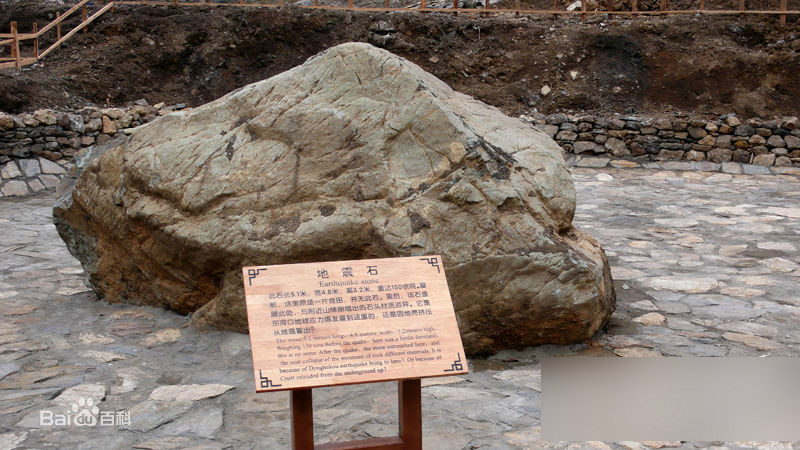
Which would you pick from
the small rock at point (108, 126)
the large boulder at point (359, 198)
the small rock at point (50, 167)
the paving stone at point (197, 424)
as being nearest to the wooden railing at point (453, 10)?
the small rock at point (108, 126)

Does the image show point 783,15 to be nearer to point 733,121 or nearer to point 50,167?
point 733,121

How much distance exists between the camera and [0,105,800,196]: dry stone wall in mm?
10273

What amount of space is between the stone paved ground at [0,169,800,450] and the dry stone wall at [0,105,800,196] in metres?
2.95

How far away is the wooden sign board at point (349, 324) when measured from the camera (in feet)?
9.17

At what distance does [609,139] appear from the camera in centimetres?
1212

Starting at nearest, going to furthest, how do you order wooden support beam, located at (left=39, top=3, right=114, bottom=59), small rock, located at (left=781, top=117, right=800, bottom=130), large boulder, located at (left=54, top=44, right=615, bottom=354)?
large boulder, located at (left=54, top=44, right=615, bottom=354) → small rock, located at (left=781, top=117, right=800, bottom=130) → wooden support beam, located at (left=39, top=3, right=114, bottom=59)

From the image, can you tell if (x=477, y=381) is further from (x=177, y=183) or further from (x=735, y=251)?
(x=735, y=251)

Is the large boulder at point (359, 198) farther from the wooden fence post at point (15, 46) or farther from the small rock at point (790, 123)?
the wooden fence post at point (15, 46)

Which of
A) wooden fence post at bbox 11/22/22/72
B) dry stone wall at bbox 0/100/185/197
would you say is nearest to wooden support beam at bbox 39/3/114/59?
wooden fence post at bbox 11/22/22/72

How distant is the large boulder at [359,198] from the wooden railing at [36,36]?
8.30m

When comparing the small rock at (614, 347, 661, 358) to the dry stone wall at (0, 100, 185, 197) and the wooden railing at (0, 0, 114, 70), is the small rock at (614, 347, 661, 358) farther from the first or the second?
the wooden railing at (0, 0, 114, 70)

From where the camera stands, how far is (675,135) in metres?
11.9

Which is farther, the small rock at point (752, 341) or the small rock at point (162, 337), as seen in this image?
the small rock at point (162, 337)

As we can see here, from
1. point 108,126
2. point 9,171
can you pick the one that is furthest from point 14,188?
point 108,126
